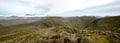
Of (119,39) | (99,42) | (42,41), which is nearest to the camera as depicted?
(42,41)

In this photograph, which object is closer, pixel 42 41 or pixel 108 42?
pixel 42 41

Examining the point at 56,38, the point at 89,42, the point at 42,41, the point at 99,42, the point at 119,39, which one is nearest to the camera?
the point at 89,42

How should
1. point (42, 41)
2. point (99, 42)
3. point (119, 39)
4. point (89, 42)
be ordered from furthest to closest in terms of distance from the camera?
point (119, 39), point (99, 42), point (42, 41), point (89, 42)

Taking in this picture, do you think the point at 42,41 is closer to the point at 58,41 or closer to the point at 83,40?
the point at 58,41

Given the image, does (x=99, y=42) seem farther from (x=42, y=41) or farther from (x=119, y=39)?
(x=42, y=41)

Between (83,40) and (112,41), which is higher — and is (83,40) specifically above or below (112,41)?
above

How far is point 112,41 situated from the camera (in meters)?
154

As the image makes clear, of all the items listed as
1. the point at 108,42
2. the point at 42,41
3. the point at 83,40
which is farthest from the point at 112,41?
the point at 42,41

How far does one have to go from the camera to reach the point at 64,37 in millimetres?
106000

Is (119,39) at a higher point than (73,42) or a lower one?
lower

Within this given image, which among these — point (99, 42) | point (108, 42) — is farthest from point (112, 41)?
point (99, 42)

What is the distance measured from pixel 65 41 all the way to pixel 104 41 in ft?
206

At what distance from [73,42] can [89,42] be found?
31.9ft

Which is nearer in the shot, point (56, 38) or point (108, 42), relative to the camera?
point (56, 38)
